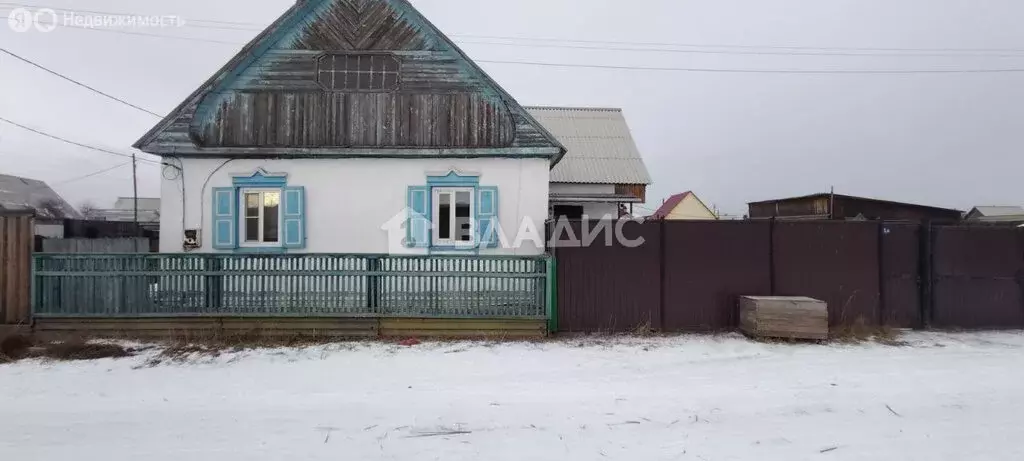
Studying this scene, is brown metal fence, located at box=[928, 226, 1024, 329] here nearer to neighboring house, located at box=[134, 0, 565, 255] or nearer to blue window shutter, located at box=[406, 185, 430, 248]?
neighboring house, located at box=[134, 0, 565, 255]

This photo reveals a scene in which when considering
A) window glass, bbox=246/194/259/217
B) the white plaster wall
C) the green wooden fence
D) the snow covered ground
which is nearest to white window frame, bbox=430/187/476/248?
the white plaster wall

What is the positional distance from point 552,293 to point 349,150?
4.83 metres

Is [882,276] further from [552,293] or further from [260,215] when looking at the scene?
[260,215]

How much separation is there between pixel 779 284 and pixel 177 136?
11065 millimetres

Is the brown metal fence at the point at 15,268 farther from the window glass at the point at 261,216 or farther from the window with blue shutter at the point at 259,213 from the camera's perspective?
the window glass at the point at 261,216

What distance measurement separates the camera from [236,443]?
3.88 meters

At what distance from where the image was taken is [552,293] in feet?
23.8

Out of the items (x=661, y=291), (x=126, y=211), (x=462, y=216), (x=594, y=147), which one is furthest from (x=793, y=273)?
(x=126, y=211)

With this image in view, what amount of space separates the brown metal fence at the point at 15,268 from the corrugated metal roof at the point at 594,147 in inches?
445

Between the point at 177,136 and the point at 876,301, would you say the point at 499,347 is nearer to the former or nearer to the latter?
the point at 876,301

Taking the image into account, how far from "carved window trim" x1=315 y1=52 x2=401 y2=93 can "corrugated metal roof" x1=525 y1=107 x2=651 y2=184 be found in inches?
230

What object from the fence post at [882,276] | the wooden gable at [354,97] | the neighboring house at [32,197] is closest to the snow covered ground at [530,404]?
the fence post at [882,276]

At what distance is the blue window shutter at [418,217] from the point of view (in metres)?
9.12

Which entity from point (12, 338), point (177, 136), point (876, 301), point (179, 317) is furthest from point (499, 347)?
point (177, 136)
